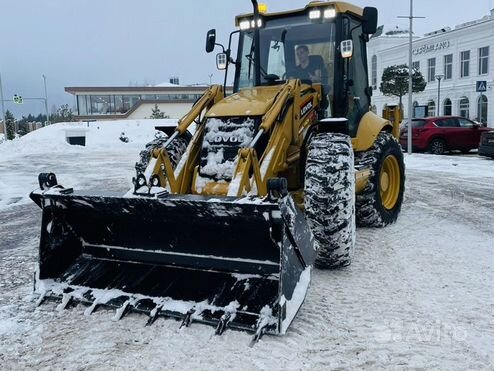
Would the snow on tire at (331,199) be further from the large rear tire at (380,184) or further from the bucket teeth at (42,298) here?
the bucket teeth at (42,298)

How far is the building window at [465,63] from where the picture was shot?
3609 centimetres

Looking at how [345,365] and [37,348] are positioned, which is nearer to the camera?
[345,365]

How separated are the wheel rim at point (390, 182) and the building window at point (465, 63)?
110 ft

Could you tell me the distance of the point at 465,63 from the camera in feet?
120

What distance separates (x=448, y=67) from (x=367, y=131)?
119ft

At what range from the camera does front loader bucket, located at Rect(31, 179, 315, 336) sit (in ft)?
11.6

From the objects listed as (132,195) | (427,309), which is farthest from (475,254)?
(132,195)

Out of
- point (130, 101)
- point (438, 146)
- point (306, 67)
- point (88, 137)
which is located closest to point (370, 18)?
point (306, 67)

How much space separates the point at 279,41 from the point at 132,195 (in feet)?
9.51

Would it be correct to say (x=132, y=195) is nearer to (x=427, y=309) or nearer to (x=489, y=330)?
(x=427, y=309)

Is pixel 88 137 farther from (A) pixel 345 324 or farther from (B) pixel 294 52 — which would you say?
(A) pixel 345 324

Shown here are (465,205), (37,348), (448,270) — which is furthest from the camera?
(465,205)

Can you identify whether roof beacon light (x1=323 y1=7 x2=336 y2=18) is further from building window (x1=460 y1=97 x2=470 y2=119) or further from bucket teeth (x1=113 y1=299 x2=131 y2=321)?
building window (x1=460 y1=97 x2=470 y2=119)

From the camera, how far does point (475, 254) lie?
5305 millimetres
